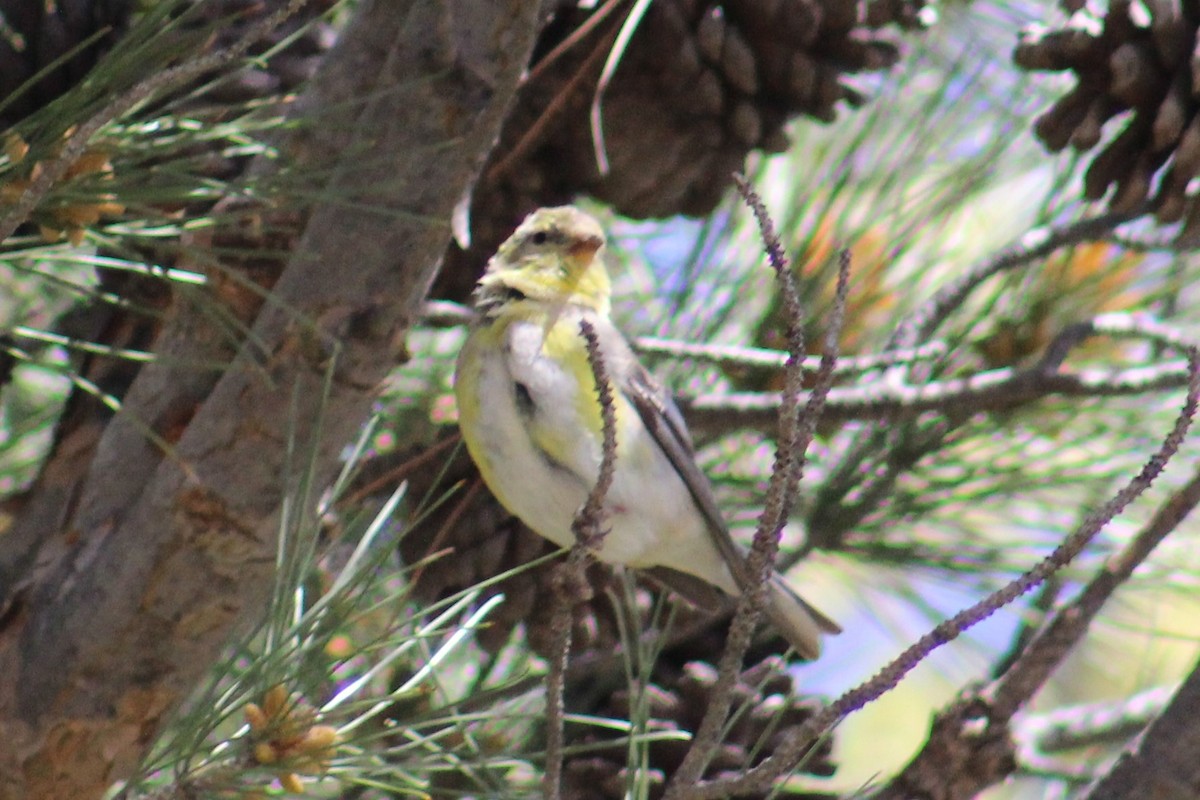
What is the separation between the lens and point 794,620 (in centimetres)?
179

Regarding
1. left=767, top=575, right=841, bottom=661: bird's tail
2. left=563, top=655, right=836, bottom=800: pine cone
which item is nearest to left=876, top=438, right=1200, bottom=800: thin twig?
left=563, top=655, right=836, bottom=800: pine cone

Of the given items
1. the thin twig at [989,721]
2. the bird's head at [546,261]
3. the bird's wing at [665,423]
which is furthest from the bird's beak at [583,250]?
the thin twig at [989,721]

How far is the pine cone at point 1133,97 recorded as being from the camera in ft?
5.48

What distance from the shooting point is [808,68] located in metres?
1.86

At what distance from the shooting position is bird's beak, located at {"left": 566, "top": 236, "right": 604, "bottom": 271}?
1880mm

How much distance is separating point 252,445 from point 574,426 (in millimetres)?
384

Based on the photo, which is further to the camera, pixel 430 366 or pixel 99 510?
pixel 430 366

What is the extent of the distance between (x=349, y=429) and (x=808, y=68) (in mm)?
795

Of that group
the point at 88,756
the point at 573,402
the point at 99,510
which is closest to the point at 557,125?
the point at 573,402

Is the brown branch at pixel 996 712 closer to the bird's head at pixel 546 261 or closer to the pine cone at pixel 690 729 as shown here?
the pine cone at pixel 690 729

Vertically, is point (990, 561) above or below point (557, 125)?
below

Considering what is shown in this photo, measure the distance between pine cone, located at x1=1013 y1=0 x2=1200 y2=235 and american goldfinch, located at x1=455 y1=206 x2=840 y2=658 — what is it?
0.60m

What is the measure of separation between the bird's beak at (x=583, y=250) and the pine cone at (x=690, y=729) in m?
0.55

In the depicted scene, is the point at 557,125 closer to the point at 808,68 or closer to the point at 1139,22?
the point at 808,68
